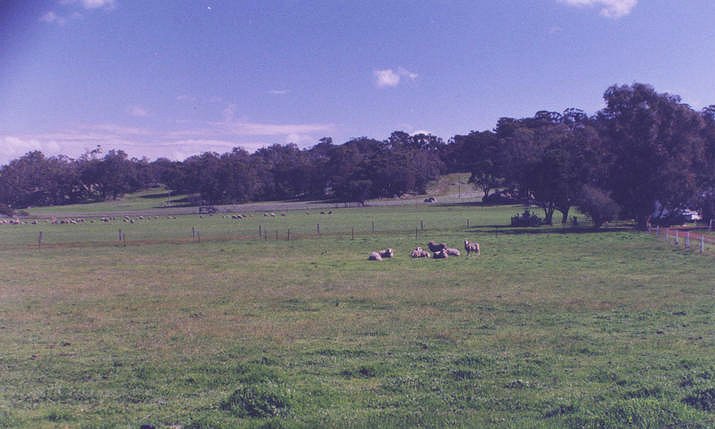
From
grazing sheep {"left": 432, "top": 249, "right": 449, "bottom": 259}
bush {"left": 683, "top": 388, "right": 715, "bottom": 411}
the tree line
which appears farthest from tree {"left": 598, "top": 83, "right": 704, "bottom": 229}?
bush {"left": 683, "top": 388, "right": 715, "bottom": 411}

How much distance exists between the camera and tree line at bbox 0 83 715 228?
55.8 m

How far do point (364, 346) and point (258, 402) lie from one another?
463cm

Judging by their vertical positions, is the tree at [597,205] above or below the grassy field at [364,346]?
above

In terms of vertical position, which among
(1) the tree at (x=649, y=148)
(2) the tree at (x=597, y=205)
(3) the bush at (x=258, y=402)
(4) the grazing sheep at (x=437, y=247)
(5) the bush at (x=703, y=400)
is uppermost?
(1) the tree at (x=649, y=148)

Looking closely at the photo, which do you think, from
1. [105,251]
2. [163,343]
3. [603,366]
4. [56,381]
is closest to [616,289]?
[603,366]

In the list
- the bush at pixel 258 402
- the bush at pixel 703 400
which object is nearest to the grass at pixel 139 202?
the bush at pixel 258 402

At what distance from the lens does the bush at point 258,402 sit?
25.2 ft

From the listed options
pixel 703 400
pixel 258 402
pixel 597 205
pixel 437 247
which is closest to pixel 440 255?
pixel 437 247

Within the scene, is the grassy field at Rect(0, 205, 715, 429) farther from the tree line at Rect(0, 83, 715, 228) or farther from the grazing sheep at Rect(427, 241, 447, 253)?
the tree line at Rect(0, 83, 715, 228)

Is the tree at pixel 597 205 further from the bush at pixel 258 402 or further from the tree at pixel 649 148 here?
the bush at pixel 258 402

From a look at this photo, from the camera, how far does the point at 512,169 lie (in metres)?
84.8

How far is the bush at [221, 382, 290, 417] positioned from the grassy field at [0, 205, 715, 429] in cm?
3

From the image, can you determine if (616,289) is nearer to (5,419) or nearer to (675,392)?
(675,392)

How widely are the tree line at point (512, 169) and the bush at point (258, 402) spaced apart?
52.0 m
